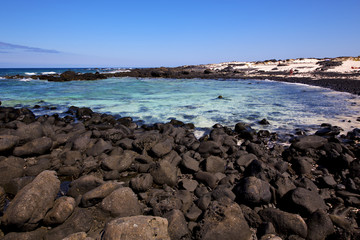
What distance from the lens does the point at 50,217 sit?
12.5 feet

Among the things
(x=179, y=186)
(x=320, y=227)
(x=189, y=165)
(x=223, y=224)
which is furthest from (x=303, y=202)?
(x=189, y=165)

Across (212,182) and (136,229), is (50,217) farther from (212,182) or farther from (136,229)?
(212,182)

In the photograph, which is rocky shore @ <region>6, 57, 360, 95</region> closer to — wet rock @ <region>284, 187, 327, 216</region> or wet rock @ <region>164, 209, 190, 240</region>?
wet rock @ <region>284, 187, 327, 216</region>

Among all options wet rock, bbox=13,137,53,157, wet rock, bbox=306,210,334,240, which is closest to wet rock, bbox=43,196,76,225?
wet rock, bbox=13,137,53,157

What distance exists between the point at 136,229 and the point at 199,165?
327cm

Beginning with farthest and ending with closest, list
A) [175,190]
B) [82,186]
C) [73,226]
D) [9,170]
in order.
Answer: [9,170] → [175,190] → [82,186] → [73,226]

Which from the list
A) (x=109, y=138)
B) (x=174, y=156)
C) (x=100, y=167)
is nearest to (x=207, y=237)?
(x=174, y=156)

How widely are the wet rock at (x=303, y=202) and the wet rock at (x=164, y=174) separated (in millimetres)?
2532

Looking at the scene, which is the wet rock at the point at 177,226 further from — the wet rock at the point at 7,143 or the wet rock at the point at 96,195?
the wet rock at the point at 7,143

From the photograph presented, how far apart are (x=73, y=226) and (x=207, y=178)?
2988 mm

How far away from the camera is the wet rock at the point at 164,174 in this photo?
5254 millimetres

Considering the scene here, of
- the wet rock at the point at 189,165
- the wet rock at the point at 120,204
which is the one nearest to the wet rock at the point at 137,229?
the wet rock at the point at 120,204

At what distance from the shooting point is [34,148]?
676cm

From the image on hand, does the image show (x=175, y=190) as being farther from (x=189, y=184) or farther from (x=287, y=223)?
(x=287, y=223)
